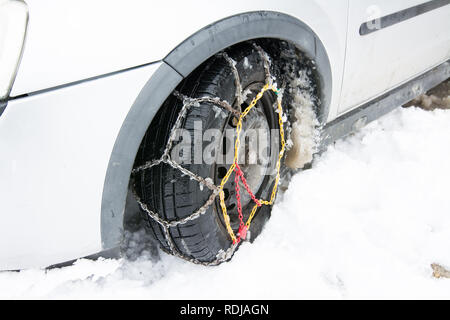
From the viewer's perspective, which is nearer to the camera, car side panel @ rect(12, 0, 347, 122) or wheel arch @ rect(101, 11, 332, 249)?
car side panel @ rect(12, 0, 347, 122)

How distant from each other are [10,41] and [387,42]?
1.46m

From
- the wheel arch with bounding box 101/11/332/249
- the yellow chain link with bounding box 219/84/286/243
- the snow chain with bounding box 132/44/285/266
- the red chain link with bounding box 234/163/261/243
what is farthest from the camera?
the red chain link with bounding box 234/163/261/243

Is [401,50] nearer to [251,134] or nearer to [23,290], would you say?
[251,134]

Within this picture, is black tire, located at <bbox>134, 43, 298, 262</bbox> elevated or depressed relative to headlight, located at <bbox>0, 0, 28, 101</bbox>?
depressed

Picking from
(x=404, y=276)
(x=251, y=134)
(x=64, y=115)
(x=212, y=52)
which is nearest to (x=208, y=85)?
(x=212, y=52)

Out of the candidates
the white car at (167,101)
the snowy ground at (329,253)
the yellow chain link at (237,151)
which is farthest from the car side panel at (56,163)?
the yellow chain link at (237,151)

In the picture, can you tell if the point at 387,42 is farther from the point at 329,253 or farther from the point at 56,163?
the point at 56,163

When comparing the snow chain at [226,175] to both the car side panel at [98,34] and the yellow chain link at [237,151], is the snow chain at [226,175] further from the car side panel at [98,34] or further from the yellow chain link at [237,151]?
the car side panel at [98,34]

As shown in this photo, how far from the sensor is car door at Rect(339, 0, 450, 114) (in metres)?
1.60

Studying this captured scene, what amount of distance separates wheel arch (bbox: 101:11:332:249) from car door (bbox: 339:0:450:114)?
499mm

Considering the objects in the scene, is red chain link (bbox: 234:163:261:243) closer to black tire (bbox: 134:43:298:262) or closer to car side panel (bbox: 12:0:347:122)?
black tire (bbox: 134:43:298:262)

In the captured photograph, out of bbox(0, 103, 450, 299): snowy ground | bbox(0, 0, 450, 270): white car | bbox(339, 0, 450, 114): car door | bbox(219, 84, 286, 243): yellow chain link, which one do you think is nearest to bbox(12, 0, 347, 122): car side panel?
bbox(0, 0, 450, 270): white car

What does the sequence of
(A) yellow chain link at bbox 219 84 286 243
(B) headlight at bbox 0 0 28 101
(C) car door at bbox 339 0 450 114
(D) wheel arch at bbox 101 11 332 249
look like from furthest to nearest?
(C) car door at bbox 339 0 450 114 → (A) yellow chain link at bbox 219 84 286 243 → (D) wheel arch at bbox 101 11 332 249 → (B) headlight at bbox 0 0 28 101

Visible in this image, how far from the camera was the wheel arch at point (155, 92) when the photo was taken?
1.03 metres
